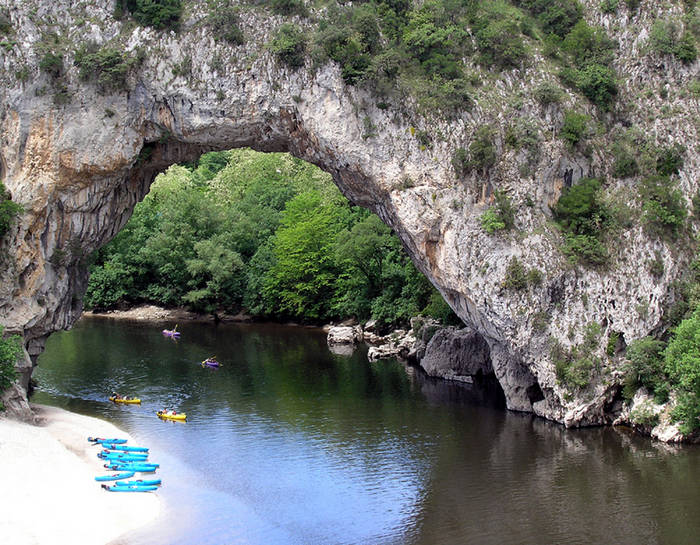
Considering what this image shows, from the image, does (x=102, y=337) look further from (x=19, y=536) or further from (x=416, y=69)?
(x=19, y=536)

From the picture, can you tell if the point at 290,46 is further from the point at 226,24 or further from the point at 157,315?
the point at 157,315

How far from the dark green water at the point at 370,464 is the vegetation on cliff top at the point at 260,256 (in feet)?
50.1

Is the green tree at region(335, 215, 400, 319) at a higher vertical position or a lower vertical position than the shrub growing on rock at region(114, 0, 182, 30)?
lower

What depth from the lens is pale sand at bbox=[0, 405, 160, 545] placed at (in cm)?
2203

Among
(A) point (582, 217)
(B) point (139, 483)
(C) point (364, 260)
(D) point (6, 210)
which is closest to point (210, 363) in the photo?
(C) point (364, 260)

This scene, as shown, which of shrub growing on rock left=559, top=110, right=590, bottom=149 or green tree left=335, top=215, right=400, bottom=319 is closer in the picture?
shrub growing on rock left=559, top=110, right=590, bottom=149

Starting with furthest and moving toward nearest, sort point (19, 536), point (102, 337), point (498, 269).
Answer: point (102, 337) → point (498, 269) → point (19, 536)

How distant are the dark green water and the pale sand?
40.6 inches

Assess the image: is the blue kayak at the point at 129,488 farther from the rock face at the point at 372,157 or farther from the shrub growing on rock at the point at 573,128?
the shrub growing on rock at the point at 573,128

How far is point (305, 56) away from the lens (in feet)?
113

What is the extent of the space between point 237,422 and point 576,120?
64.8 ft

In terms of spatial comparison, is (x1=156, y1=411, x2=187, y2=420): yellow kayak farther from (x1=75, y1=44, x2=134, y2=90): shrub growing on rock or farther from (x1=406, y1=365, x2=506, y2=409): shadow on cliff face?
(x1=75, y1=44, x2=134, y2=90): shrub growing on rock

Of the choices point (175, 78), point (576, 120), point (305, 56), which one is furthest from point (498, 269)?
point (175, 78)

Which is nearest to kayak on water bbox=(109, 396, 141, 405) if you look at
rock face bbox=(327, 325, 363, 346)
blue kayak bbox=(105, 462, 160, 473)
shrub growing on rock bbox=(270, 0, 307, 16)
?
blue kayak bbox=(105, 462, 160, 473)
